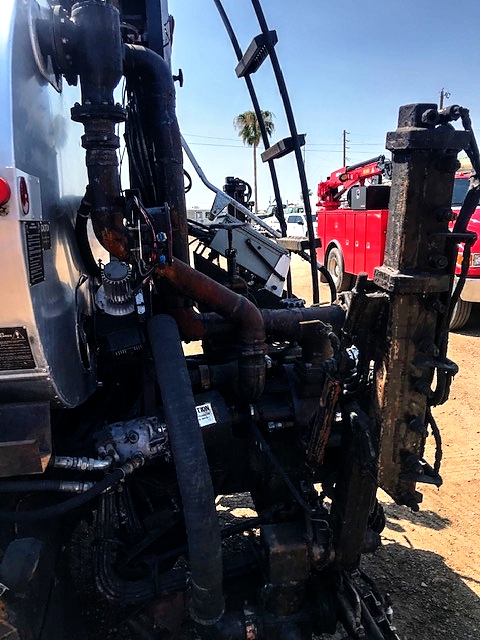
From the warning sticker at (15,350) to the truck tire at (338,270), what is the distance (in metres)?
9.56

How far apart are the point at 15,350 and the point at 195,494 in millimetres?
770

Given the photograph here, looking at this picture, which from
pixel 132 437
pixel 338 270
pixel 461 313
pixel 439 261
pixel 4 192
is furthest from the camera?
pixel 338 270

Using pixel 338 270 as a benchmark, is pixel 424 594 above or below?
below

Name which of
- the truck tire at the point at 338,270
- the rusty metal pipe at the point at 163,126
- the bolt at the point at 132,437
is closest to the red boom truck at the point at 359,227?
the truck tire at the point at 338,270

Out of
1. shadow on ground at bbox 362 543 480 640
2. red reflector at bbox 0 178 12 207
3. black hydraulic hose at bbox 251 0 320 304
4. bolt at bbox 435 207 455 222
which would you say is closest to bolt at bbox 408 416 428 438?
bolt at bbox 435 207 455 222

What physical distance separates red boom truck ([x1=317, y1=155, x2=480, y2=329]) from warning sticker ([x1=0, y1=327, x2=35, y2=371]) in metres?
6.56

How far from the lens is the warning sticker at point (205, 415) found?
224 centimetres

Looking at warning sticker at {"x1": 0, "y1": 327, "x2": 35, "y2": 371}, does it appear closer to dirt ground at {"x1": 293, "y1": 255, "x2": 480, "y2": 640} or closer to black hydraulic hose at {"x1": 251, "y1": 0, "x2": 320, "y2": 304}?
black hydraulic hose at {"x1": 251, "y1": 0, "x2": 320, "y2": 304}

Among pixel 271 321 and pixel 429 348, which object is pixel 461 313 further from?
pixel 429 348

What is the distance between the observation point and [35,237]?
5.19 feet

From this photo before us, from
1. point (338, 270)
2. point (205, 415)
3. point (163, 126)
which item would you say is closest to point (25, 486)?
point (205, 415)

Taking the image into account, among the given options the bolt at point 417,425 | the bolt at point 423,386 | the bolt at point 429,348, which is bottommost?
the bolt at point 417,425

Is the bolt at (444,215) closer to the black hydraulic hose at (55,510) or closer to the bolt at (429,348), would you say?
the bolt at (429,348)

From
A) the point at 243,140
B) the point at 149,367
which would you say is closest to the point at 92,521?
the point at 149,367
